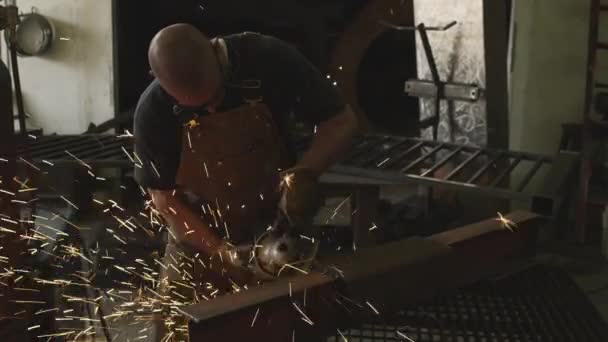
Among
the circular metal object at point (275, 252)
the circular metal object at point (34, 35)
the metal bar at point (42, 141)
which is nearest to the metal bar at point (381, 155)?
the circular metal object at point (275, 252)

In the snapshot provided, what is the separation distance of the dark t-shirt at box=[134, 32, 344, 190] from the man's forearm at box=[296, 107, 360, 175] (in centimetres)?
3

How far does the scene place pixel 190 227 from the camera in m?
2.16

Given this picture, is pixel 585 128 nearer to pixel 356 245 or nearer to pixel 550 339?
pixel 356 245

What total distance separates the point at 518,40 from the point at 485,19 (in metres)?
0.69

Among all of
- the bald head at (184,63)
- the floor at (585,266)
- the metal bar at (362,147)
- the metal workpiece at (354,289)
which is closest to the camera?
the metal workpiece at (354,289)

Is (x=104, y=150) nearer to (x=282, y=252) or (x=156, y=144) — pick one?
(x=156, y=144)

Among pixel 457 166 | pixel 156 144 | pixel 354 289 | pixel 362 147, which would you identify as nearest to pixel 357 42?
pixel 362 147

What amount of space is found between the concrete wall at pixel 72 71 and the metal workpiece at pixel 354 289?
3.54m

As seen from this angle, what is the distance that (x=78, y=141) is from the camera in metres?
3.72

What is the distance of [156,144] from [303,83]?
52 cm

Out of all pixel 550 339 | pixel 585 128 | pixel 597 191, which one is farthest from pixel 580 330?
pixel 597 191

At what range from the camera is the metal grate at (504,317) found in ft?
5.52

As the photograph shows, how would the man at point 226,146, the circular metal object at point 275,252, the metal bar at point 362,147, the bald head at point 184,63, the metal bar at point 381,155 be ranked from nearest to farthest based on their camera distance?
the circular metal object at point 275,252
the bald head at point 184,63
the man at point 226,146
the metal bar at point 381,155
the metal bar at point 362,147

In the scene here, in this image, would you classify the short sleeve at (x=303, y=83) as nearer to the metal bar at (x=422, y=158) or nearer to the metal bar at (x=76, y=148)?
the metal bar at (x=422, y=158)
